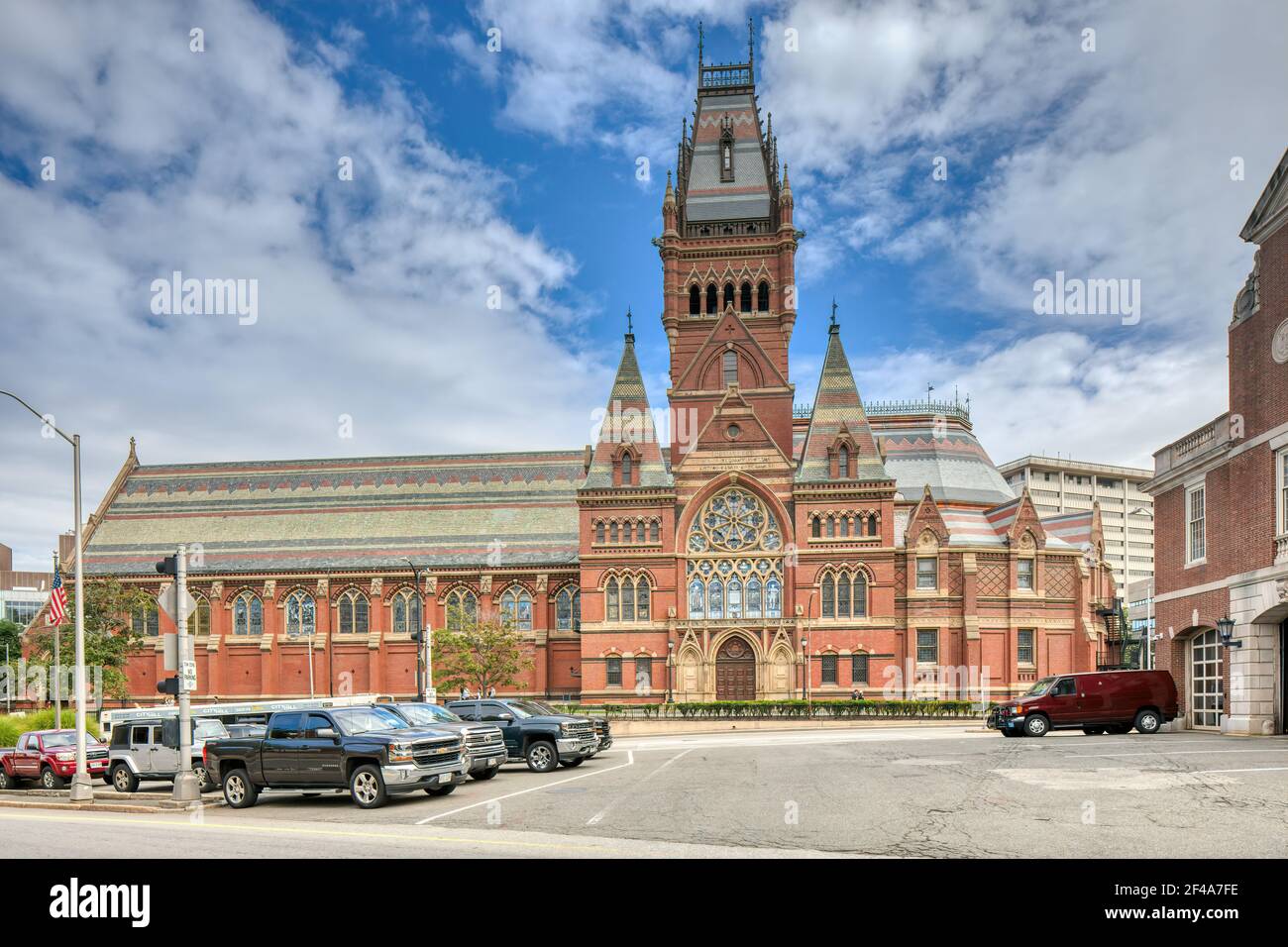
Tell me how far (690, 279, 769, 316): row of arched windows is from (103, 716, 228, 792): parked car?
43917 millimetres

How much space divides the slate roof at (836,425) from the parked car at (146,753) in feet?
126

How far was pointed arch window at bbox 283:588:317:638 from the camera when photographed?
70.1 metres

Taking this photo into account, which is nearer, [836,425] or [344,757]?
[344,757]

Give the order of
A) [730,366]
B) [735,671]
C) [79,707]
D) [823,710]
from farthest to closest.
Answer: [730,366] → [735,671] → [823,710] → [79,707]

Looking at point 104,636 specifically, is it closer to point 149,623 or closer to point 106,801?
point 149,623

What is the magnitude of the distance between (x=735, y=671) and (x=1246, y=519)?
3174 centimetres

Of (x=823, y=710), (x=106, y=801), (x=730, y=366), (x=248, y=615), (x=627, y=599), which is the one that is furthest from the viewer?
(x=248, y=615)

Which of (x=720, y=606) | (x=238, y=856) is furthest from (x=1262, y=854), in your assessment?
(x=720, y=606)

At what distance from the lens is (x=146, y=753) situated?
83.3 feet

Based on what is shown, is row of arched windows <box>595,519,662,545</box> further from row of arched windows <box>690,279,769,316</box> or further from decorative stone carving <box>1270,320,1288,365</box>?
decorative stone carving <box>1270,320,1288,365</box>

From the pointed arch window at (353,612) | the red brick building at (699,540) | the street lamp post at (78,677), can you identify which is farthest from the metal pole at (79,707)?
the pointed arch window at (353,612)

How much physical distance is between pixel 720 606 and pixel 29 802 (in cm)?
3960

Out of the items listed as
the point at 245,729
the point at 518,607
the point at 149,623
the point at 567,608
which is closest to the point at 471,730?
the point at 245,729
